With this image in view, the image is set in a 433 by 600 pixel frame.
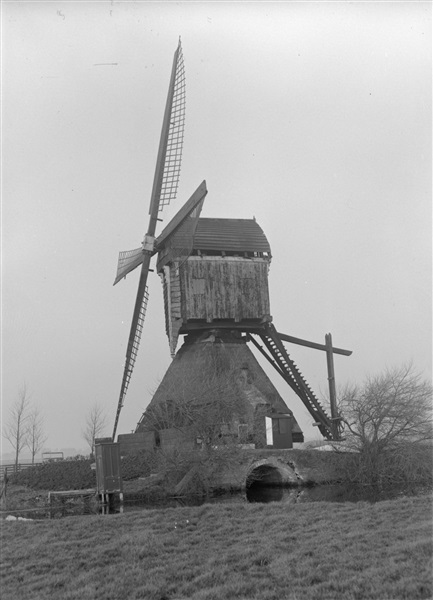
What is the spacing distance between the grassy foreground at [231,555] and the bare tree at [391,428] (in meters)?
9.62

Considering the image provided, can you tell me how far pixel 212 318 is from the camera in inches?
1024

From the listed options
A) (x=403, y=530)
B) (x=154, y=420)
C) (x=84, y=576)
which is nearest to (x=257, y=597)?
(x=84, y=576)

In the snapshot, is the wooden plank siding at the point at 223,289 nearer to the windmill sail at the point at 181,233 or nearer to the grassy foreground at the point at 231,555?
the windmill sail at the point at 181,233

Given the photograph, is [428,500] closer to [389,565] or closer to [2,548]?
[389,565]

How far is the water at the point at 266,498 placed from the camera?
1670 cm

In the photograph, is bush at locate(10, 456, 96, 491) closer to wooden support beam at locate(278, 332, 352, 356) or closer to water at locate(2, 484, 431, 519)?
water at locate(2, 484, 431, 519)

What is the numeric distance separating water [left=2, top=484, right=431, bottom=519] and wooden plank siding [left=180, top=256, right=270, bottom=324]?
25.5ft

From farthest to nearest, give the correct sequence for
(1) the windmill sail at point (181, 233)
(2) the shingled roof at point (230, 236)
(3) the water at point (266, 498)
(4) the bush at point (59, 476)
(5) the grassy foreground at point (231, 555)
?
(2) the shingled roof at point (230, 236), (1) the windmill sail at point (181, 233), (4) the bush at point (59, 476), (3) the water at point (266, 498), (5) the grassy foreground at point (231, 555)

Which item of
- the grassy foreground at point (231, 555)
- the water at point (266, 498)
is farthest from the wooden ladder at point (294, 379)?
the grassy foreground at point (231, 555)

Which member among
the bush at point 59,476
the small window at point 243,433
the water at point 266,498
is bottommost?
the water at point 266,498

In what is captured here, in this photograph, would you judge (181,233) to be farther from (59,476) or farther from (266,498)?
(266,498)

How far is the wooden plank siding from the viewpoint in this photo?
26.0m

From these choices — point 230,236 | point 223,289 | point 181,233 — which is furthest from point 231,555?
point 230,236

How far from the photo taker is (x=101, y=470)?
19141mm
